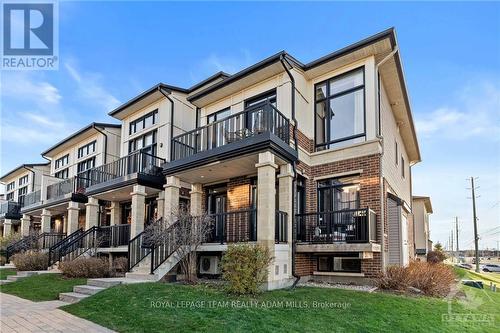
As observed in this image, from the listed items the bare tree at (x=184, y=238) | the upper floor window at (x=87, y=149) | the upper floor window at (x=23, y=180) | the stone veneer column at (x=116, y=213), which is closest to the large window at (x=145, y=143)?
the stone veneer column at (x=116, y=213)

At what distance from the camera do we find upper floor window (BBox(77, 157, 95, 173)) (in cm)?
2249

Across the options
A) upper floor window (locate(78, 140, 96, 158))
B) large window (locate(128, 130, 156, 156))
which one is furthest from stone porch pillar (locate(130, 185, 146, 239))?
upper floor window (locate(78, 140, 96, 158))

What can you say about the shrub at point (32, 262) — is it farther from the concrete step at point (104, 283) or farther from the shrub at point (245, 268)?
the shrub at point (245, 268)

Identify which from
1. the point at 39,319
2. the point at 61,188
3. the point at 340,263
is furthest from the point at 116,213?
the point at 39,319

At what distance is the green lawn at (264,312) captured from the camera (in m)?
6.55

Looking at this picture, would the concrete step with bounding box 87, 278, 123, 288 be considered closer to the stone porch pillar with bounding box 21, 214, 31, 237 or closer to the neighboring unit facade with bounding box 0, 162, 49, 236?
the stone porch pillar with bounding box 21, 214, 31, 237

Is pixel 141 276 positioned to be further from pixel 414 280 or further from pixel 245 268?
pixel 414 280

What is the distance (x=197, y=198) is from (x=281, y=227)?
14.6ft

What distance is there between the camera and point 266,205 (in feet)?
34.2

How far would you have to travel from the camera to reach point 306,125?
1359cm

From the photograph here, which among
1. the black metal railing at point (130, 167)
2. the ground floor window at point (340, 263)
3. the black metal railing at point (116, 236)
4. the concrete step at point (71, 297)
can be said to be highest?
the black metal railing at point (130, 167)

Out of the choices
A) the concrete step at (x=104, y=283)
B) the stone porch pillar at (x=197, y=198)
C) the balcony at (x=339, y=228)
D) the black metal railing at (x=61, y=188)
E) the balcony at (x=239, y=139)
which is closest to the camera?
the concrete step at (x=104, y=283)

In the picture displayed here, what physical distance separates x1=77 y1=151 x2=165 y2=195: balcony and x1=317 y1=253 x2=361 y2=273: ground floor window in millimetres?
7796

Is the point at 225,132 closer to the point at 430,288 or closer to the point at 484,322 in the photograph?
the point at 430,288
